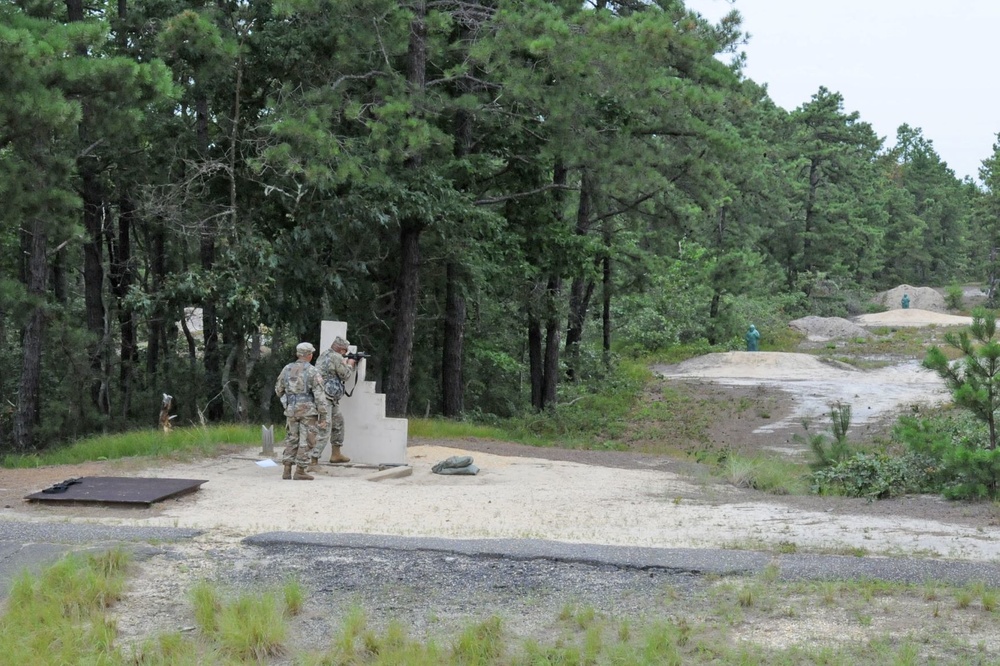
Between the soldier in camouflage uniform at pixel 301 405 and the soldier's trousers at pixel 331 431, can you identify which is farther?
the soldier's trousers at pixel 331 431

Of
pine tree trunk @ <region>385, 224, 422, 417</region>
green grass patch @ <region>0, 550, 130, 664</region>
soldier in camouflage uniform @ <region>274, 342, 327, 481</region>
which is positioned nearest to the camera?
green grass patch @ <region>0, 550, 130, 664</region>

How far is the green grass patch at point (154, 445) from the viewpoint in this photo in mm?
15391

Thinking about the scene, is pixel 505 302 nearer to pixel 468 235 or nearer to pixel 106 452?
pixel 468 235

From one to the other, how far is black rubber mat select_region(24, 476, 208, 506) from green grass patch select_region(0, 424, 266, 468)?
117 inches

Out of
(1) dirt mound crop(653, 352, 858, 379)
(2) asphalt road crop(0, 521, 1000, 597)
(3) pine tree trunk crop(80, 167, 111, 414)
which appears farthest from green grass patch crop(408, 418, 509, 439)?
(1) dirt mound crop(653, 352, 858, 379)

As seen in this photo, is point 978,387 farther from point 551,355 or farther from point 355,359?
point 551,355

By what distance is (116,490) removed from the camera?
37.5 ft

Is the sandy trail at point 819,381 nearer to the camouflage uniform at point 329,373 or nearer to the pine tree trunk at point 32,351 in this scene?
the camouflage uniform at point 329,373

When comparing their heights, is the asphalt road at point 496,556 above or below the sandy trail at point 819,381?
below

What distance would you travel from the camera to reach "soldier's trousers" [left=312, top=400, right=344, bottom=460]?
44.2ft

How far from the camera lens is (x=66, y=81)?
16547 mm

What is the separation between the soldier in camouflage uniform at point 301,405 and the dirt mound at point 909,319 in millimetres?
46267

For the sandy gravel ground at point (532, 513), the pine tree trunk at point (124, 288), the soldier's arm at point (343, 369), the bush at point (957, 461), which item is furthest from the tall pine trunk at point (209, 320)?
the bush at point (957, 461)

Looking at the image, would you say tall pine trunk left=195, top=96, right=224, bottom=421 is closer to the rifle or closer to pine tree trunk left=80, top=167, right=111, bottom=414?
pine tree trunk left=80, top=167, right=111, bottom=414
